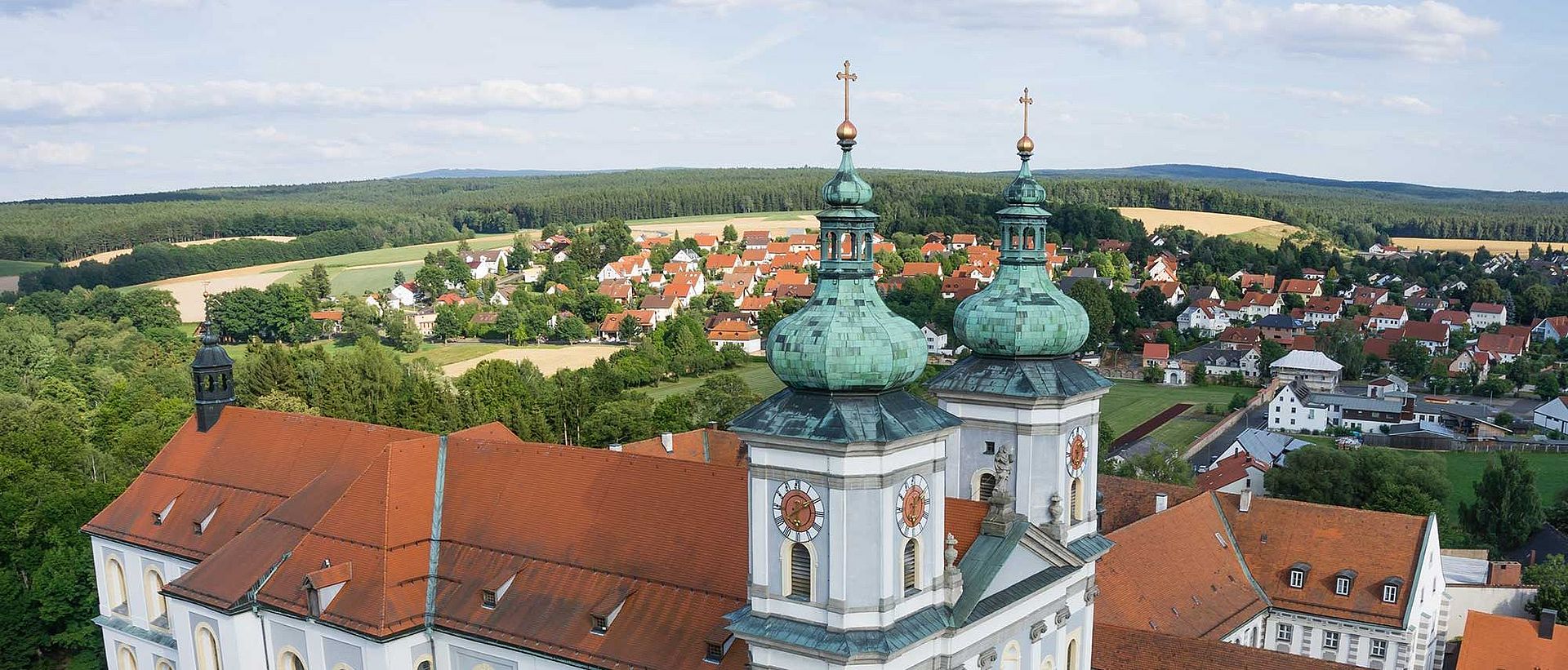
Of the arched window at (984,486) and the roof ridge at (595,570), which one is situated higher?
the arched window at (984,486)

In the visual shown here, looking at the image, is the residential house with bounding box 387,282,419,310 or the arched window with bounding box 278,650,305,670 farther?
the residential house with bounding box 387,282,419,310

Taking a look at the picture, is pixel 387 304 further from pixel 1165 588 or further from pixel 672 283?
pixel 1165 588

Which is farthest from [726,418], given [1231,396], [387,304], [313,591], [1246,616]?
[387,304]

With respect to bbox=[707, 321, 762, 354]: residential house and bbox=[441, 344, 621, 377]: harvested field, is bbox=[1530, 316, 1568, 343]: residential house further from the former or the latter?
bbox=[441, 344, 621, 377]: harvested field

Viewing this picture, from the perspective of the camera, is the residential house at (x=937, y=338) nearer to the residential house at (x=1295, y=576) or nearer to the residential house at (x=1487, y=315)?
the residential house at (x=1487, y=315)

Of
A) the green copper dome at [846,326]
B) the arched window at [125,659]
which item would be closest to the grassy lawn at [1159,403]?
the arched window at [125,659]

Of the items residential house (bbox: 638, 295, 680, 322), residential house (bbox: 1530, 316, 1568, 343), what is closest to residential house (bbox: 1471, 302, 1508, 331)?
residential house (bbox: 1530, 316, 1568, 343)

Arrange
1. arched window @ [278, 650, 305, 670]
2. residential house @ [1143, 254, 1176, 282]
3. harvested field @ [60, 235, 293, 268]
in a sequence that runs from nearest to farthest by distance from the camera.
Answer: arched window @ [278, 650, 305, 670] < harvested field @ [60, 235, 293, 268] < residential house @ [1143, 254, 1176, 282]
